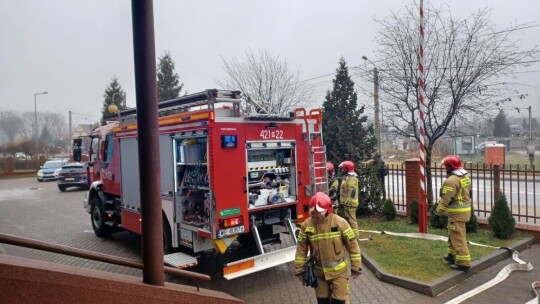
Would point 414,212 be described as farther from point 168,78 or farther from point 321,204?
point 168,78

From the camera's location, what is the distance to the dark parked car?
22328 mm

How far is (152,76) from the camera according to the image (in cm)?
288

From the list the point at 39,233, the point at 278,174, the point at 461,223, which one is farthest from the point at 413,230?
the point at 39,233

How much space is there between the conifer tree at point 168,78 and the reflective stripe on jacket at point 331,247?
91.5 ft

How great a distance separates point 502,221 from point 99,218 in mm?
8800

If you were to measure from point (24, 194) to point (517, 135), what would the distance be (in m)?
41.1

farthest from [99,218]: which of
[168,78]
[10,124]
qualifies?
[168,78]

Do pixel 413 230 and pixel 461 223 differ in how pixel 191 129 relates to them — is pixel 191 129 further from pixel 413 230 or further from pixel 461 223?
pixel 413 230

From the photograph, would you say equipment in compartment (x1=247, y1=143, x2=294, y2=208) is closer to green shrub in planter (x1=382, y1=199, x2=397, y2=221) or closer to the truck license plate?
the truck license plate

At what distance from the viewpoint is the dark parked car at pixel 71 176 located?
73.3ft

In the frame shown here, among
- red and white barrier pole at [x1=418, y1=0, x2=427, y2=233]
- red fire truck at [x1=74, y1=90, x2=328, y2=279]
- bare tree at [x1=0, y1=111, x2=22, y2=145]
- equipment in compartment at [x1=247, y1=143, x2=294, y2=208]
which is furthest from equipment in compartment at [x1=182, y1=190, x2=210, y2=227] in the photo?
red and white barrier pole at [x1=418, y1=0, x2=427, y2=233]

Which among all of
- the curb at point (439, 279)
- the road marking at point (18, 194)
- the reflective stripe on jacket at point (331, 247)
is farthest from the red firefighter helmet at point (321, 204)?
the road marking at point (18, 194)

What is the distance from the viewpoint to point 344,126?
1067cm

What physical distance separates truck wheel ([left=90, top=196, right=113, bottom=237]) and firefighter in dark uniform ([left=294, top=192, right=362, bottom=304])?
6.52 meters
